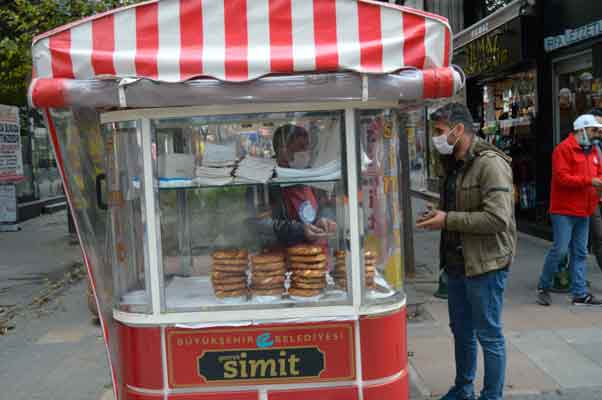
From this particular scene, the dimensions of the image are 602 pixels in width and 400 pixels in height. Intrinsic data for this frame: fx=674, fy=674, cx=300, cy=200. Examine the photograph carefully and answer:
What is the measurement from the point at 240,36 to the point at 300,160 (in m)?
0.77

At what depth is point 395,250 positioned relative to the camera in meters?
3.91

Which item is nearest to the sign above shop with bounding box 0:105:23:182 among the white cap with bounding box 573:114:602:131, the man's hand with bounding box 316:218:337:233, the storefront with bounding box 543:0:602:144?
the storefront with bounding box 543:0:602:144

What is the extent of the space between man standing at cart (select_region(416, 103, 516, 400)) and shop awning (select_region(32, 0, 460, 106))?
718 millimetres

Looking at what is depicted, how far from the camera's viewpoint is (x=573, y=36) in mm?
9016

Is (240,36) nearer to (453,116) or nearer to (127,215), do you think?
(127,215)

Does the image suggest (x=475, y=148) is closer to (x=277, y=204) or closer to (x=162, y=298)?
(x=277, y=204)

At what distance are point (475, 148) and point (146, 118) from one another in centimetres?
187

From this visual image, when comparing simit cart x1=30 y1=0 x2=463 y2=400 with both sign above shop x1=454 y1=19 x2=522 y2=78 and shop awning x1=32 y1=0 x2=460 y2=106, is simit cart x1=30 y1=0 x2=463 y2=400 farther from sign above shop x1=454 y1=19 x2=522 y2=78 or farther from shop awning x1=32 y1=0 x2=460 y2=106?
sign above shop x1=454 y1=19 x2=522 y2=78

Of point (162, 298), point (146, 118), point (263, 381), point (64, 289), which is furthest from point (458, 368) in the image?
point (64, 289)

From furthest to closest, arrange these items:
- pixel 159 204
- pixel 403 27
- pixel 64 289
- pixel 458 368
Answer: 1. pixel 64 289
2. pixel 458 368
3. pixel 159 204
4. pixel 403 27

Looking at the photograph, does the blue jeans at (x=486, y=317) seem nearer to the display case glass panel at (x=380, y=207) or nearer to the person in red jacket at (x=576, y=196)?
the display case glass panel at (x=380, y=207)

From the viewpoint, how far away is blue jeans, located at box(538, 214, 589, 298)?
639 cm

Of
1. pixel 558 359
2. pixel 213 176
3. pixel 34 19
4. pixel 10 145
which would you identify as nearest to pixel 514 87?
pixel 558 359

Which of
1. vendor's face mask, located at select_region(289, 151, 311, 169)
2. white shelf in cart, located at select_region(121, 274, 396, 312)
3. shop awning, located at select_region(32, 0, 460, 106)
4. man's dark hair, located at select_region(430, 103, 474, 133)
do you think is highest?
shop awning, located at select_region(32, 0, 460, 106)
